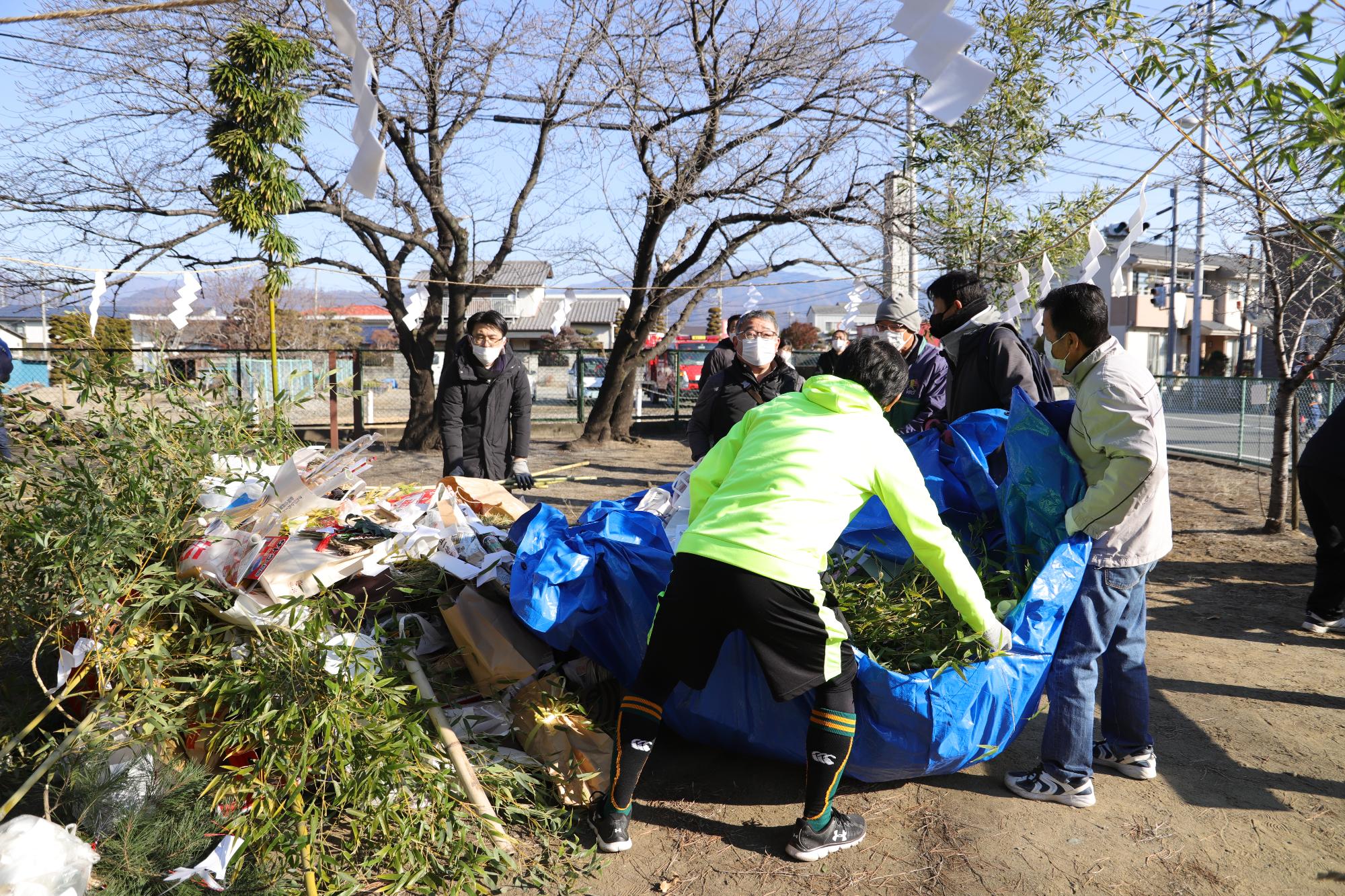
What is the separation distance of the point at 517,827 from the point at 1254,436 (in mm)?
11011

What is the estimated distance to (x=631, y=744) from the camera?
247 cm

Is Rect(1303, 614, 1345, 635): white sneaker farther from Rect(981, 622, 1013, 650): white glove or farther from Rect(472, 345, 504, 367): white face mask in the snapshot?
Rect(472, 345, 504, 367): white face mask

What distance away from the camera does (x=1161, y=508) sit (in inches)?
107

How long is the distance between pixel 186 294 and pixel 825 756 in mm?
9997

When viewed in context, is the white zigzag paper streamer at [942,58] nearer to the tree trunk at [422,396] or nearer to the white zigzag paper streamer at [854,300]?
the white zigzag paper streamer at [854,300]

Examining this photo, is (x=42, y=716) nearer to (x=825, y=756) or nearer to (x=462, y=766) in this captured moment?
(x=462, y=766)

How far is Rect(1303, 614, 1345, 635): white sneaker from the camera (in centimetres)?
438

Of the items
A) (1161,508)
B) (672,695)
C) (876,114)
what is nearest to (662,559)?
(672,695)

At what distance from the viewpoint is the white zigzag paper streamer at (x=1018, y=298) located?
647cm

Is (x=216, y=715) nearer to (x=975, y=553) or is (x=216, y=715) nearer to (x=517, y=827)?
(x=517, y=827)

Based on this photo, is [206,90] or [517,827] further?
[206,90]

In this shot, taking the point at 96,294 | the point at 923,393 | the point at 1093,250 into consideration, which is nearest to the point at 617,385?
the point at 96,294

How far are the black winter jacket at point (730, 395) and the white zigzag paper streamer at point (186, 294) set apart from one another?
7.65 meters

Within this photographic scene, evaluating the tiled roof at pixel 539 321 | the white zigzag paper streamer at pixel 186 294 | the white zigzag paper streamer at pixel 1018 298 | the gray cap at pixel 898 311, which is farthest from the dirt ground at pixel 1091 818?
the tiled roof at pixel 539 321
